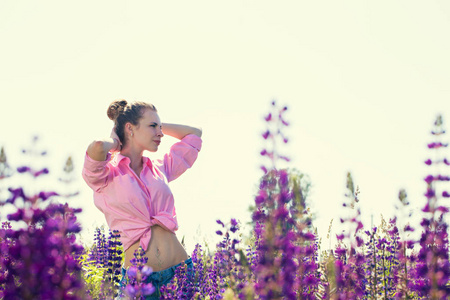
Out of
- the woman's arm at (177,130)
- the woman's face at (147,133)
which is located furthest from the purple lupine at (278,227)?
the woman's arm at (177,130)

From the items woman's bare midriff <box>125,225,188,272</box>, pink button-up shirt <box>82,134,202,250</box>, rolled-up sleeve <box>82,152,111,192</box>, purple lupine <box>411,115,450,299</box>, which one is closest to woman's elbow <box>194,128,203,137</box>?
pink button-up shirt <box>82,134,202,250</box>

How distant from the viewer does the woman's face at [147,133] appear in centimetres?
510

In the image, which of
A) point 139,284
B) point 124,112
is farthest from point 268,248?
point 124,112

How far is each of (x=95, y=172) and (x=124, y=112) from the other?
0.70 m

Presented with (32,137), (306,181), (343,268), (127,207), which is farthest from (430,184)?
(306,181)

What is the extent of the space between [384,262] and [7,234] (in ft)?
12.2

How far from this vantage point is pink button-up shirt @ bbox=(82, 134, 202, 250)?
4.79 meters

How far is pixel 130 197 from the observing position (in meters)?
4.82

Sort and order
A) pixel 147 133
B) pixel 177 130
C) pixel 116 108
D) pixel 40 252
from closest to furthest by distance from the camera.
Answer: pixel 40 252 → pixel 147 133 → pixel 116 108 → pixel 177 130

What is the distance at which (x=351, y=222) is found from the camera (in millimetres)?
3578

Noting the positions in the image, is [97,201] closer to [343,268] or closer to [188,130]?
[188,130]

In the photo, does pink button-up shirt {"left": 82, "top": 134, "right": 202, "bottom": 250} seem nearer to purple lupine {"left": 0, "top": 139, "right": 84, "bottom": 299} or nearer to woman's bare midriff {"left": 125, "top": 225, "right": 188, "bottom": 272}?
woman's bare midriff {"left": 125, "top": 225, "right": 188, "bottom": 272}

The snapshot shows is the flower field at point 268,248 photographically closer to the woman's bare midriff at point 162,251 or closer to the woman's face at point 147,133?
the woman's bare midriff at point 162,251

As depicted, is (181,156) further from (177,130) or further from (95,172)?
(95,172)
